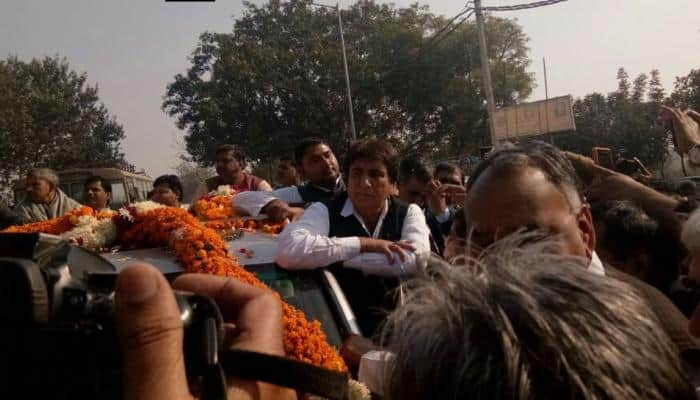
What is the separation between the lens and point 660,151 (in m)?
28.0

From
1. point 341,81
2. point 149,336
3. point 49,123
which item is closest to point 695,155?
point 149,336

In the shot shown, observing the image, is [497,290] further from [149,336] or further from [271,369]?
[149,336]

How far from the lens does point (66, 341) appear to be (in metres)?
0.84

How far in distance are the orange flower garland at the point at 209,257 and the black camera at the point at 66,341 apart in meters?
1.06

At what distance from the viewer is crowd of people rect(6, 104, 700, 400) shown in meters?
0.79

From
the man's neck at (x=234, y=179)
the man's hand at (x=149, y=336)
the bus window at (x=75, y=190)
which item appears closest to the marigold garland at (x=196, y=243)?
the man's hand at (x=149, y=336)

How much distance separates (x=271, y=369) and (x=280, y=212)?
3.12 m

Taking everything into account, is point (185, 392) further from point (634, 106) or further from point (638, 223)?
point (634, 106)

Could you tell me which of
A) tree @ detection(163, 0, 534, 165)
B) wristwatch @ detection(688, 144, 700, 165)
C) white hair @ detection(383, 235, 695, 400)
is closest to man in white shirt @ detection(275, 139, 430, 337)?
wristwatch @ detection(688, 144, 700, 165)

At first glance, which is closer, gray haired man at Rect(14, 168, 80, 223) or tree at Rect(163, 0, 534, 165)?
→ gray haired man at Rect(14, 168, 80, 223)

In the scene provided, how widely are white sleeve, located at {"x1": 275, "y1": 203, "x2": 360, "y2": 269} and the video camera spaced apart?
2068 millimetres

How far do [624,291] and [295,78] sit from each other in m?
28.7

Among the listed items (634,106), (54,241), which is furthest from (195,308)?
(634,106)

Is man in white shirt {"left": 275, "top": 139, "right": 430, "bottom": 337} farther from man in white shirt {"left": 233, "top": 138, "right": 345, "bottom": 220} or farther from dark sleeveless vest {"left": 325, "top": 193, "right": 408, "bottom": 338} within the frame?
man in white shirt {"left": 233, "top": 138, "right": 345, "bottom": 220}
